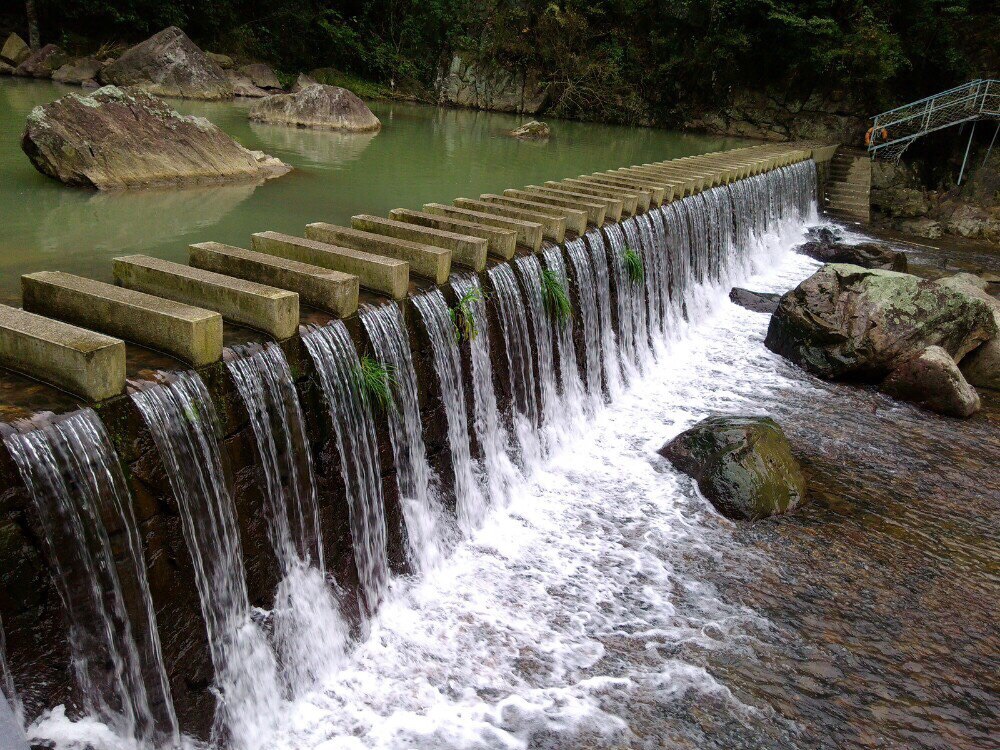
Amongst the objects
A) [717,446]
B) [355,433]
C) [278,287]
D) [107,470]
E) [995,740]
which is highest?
[278,287]

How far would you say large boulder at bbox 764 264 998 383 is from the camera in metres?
10.5

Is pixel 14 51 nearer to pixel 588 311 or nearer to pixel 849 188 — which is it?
pixel 588 311

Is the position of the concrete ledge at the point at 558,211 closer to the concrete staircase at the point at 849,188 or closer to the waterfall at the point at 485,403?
the waterfall at the point at 485,403

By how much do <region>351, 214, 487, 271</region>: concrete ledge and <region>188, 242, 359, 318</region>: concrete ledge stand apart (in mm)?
1696

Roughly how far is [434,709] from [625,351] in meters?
6.11

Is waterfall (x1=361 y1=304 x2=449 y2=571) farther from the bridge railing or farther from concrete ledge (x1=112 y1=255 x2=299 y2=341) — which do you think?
the bridge railing

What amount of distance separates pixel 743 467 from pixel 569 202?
432 cm

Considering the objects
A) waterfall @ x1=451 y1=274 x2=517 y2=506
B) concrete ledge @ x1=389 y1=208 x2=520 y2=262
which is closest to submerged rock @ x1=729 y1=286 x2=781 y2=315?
concrete ledge @ x1=389 y1=208 x2=520 y2=262

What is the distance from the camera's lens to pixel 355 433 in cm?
547

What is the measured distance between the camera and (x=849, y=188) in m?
23.9

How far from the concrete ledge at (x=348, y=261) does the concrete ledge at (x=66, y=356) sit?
2350mm

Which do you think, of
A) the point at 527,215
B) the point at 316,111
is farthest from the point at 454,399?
the point at 316,111

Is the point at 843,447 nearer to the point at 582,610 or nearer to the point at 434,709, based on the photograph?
the point at 582,610

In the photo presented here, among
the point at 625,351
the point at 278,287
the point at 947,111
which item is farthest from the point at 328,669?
the point at 947,111
